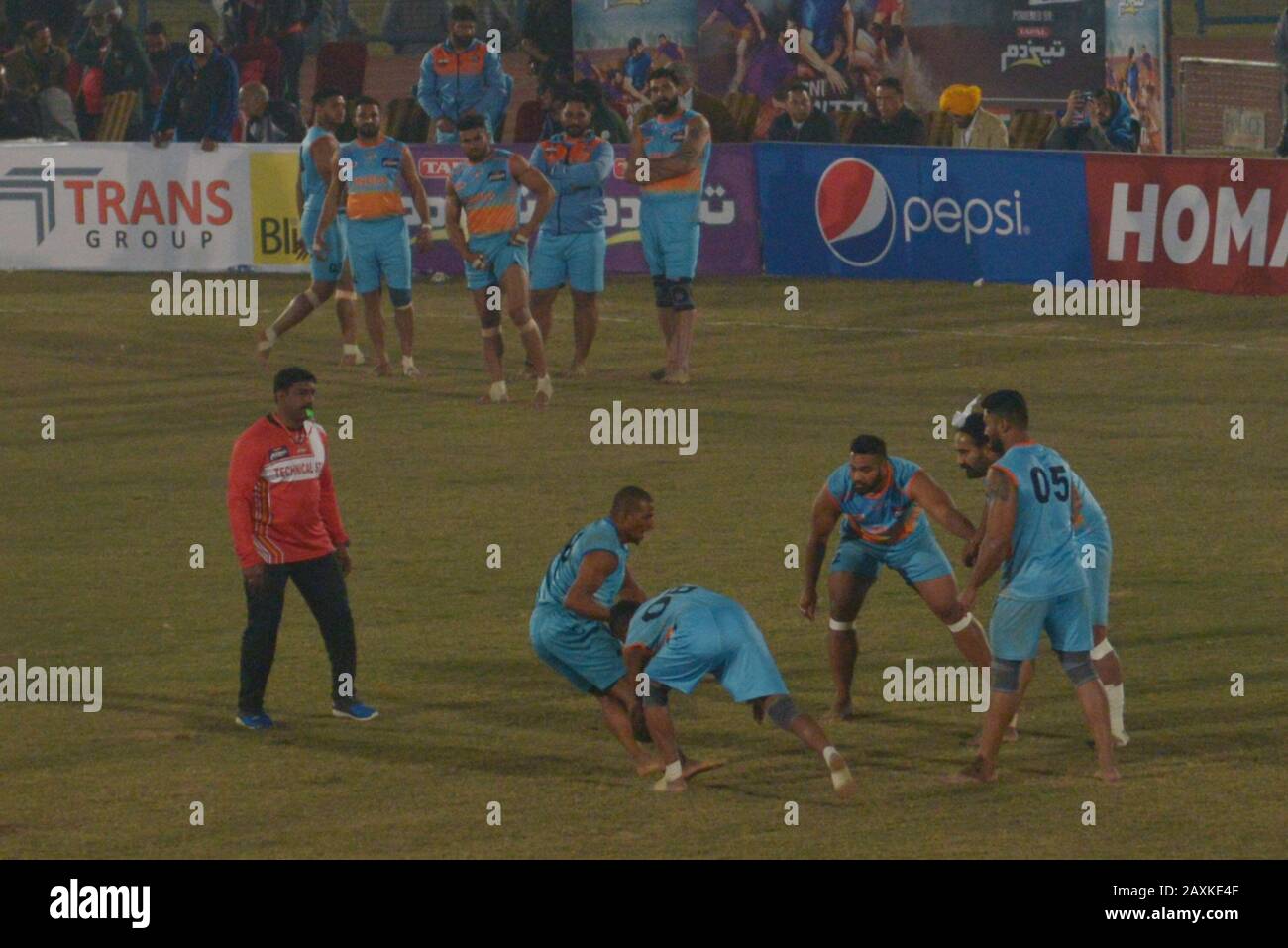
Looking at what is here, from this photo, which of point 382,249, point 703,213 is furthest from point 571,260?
point 703,213

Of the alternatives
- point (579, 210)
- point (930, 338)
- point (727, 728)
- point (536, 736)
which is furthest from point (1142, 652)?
point (930, 338)

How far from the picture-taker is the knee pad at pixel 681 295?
20.5 meters

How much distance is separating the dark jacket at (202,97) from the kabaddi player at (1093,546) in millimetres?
19365

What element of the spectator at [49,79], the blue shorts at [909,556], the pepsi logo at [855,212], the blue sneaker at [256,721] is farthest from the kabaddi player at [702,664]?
the spectator at [49,79]

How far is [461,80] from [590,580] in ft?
51.4

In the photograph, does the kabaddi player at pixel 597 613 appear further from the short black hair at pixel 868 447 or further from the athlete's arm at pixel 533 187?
the athlete's arm at pixel 533 187

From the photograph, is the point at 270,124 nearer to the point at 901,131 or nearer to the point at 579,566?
the point at 901,131

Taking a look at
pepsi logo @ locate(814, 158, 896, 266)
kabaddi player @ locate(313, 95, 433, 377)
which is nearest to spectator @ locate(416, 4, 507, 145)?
pepsi logo @ locate(814, 158, 896, 266)

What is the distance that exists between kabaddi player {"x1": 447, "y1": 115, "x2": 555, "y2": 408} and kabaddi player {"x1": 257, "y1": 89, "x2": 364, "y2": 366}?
182 centimetres

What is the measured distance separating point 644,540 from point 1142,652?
383 centimetres

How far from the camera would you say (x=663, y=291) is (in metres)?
20.7

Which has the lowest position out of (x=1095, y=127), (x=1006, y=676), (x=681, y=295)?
(x=1006, y=676)

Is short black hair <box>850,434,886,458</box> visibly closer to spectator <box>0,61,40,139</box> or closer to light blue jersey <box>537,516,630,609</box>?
light blue jersey <box>537,516,630,609</box>
